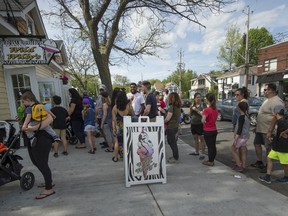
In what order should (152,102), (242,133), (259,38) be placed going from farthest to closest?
(259,38) → (152,102) → (242,133)

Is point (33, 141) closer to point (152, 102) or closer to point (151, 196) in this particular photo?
point (151, 196)

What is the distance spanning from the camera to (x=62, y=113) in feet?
21.1

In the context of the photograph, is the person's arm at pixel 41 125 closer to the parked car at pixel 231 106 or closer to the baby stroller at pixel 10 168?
the baby stroller at pixel 10 168

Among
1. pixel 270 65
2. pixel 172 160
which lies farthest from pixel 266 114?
pixel 270 65

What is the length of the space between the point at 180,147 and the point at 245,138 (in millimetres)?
2700

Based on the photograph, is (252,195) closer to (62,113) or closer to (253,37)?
(62,113)

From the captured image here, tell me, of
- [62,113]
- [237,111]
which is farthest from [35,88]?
[237,111]

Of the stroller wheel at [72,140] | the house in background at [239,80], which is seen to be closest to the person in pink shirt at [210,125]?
the stroller wheel at [72,140]

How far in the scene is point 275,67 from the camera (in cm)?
2588

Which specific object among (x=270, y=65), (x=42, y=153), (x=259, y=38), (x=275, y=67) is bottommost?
(x=42, y=153)

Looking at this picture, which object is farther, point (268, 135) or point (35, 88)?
point (35, 88)

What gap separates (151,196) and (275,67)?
91.0 ft

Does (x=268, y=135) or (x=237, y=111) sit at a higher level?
(x=237, y=111)

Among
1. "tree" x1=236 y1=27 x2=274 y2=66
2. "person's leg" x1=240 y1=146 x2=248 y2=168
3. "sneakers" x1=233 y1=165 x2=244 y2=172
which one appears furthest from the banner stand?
"tree" x1=236 y1=27 x2=274 y2=66
